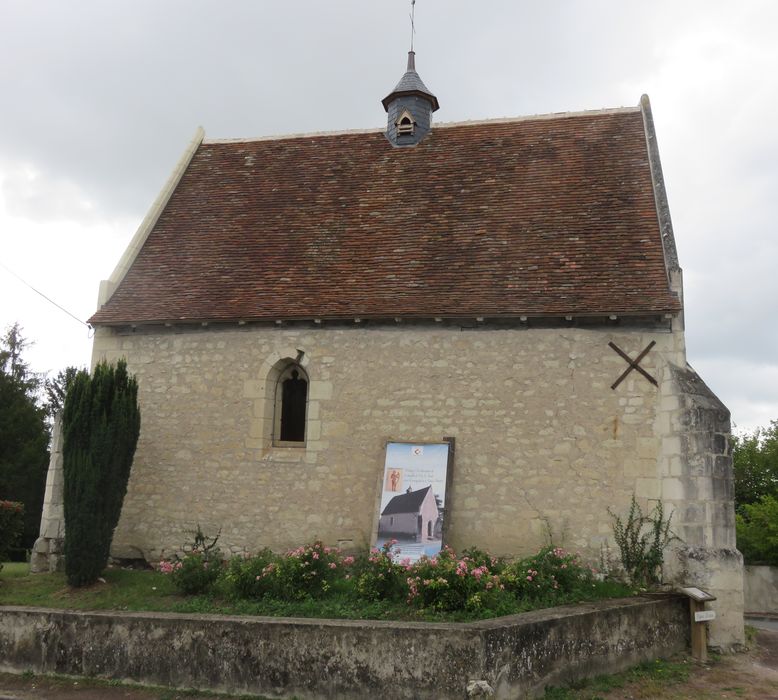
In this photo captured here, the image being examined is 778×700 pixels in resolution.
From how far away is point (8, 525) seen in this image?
10969 millimetres

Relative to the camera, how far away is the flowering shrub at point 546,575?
8797 millimetres

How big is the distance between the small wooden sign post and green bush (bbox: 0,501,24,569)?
1015cm

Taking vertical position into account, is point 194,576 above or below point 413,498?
below

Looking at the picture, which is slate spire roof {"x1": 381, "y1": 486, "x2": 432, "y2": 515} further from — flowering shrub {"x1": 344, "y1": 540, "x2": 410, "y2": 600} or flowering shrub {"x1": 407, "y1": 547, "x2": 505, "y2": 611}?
flowering shrub {"x1": 407, "y1": 547, "x2": 505, "y2": 611}

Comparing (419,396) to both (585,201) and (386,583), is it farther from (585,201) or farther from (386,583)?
(585,201)

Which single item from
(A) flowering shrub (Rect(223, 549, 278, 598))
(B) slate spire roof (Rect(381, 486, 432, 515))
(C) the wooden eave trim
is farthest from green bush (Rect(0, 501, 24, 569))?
(B) slate spire roof (Rect(381, 486, 432, 515))

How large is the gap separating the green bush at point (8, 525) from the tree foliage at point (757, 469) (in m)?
24.4

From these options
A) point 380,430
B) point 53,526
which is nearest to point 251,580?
point 380,430

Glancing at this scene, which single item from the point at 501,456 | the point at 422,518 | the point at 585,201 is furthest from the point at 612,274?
the point at 422,518

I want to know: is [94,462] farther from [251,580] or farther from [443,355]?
[443,355]

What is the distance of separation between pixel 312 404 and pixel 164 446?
2852 millimetres

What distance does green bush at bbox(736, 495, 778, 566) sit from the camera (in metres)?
18.4

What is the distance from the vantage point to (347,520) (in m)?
11.2

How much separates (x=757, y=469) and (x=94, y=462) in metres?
25.6
